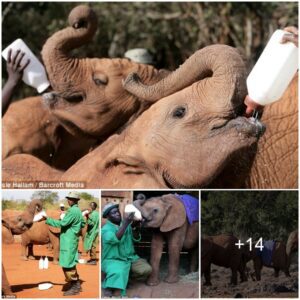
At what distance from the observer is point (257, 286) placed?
594 cm

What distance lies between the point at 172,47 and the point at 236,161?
27.1 ft

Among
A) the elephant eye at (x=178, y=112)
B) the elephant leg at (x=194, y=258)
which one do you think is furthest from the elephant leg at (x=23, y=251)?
the elephant eye at (x=178, y=112)

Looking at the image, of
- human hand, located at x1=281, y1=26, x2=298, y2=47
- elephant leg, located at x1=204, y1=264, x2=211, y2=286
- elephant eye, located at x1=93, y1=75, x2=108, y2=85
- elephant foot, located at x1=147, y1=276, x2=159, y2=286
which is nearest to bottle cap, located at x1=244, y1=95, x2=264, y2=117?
human hand, located at x1=281, y1=26, x2=298, y2=47

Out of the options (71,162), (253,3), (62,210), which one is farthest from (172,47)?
(62,210)

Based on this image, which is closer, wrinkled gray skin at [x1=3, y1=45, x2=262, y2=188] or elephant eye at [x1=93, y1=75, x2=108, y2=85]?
wrinkled gray skin at [x1=3, y1=45, x2=262, y2=188]

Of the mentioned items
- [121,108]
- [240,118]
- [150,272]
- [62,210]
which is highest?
[121,108]

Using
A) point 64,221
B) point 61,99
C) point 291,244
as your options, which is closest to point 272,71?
point 291,244

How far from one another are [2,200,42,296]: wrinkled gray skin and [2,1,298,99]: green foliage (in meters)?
5.00

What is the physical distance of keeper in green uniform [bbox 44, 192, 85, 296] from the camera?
19.3 ft

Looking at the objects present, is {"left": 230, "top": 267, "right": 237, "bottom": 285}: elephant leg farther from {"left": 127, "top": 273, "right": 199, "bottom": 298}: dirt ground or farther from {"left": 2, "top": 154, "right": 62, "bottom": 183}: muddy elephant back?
{"left": 2, "top": 154, "right": 62, "bottom": 183}: muddy elephant back

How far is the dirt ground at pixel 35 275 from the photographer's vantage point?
19.3 ft

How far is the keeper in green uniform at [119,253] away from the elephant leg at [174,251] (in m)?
0.13

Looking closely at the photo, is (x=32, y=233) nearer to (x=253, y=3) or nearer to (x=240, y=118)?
→ (x=240, y=118)

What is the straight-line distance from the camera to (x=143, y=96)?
571 cm
